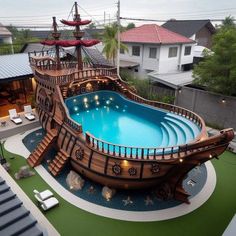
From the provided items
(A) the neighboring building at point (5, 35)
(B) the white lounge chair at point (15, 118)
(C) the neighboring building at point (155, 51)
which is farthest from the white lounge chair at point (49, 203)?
(A) the neighboring building at point (5, 35)

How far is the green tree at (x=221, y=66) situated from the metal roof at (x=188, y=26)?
52.2ft

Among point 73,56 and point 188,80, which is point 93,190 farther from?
point 73,56

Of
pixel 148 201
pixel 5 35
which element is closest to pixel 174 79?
pixel 148 201

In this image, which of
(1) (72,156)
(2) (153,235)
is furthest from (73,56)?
(2) (153,235)

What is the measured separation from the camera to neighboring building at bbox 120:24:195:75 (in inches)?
902

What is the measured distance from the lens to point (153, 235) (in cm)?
810

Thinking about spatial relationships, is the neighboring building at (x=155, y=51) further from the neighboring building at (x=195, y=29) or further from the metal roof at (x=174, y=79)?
the neighboring building at (x=195, y=29)

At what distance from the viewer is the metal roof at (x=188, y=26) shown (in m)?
29.4

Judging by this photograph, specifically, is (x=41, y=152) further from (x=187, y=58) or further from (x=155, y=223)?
(x=187, y=58)

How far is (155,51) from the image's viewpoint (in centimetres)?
2297

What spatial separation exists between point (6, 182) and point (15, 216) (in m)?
1.30

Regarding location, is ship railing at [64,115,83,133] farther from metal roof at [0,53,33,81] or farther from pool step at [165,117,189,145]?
metal roof at [0,53,33,81]

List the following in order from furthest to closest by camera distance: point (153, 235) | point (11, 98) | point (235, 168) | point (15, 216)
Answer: point (11, 98) → point (235, 168) → point (153, 235) → point (15, 216)

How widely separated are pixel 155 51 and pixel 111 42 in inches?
187
